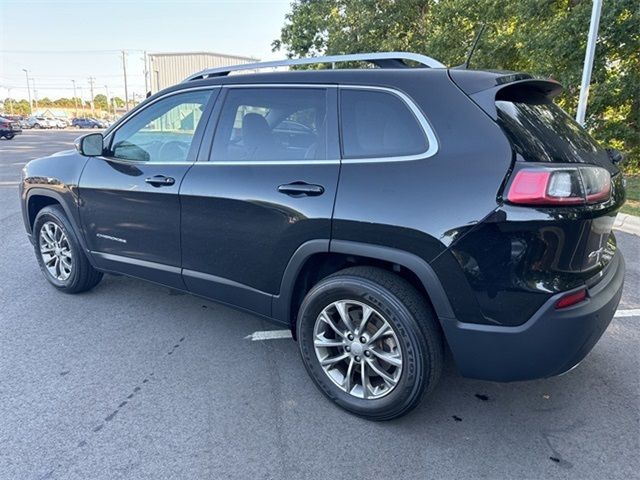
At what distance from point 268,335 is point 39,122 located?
6315 centimetres

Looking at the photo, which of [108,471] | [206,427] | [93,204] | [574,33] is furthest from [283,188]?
[574,33]

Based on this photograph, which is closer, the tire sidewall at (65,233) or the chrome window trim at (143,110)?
the chrome window trim at (143,110)

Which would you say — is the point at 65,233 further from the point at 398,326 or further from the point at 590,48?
the point at 590,48

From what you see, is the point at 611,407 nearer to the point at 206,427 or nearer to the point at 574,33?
the point at 206,427

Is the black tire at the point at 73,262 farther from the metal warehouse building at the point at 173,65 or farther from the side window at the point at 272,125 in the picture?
the metal warehouse building at the point at 173,65

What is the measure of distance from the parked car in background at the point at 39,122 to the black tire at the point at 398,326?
63.6 m

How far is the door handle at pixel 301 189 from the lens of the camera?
8.04 feet

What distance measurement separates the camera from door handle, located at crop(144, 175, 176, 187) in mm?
3092

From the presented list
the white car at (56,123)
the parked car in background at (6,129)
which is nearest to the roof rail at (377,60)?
the parked car in background at (6,129)

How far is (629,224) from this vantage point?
636cm

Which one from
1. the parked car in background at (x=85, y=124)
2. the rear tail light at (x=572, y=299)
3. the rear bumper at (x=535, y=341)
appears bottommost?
the parked car in background at (x=85, y=124)

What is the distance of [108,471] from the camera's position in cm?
210

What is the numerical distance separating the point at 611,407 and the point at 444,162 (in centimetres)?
177

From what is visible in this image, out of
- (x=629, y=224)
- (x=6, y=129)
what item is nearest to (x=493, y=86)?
(x=629, y=224)
